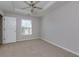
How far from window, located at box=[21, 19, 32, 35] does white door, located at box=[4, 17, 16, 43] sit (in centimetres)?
114

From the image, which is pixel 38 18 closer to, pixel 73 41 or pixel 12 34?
pixel 12 34

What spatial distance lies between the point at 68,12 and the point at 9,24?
164 inches

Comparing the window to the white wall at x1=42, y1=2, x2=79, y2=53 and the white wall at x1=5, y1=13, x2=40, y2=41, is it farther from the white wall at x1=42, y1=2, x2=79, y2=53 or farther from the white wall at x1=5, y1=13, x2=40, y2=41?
the white wall at x1=42, y1=2, x2=79, y2=53

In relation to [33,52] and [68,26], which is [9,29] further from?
[68,26]

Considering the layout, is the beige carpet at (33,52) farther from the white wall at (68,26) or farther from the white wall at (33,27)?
the white wall at (33,27)

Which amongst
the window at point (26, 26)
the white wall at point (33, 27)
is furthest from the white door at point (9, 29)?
the window at point (26, 26)

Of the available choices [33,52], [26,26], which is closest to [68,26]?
[33,52]

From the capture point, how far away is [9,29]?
603 centimetres

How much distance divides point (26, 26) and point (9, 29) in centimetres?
179

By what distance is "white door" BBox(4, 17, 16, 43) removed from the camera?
5.89 meters

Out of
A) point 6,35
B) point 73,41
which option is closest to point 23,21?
point 6,35

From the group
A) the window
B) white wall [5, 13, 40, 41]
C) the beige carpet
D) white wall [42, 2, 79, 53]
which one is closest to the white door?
white wall [5, 13, 40, 41]

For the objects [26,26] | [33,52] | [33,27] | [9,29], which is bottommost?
[33,52]

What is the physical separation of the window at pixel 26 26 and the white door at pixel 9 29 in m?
1.14
